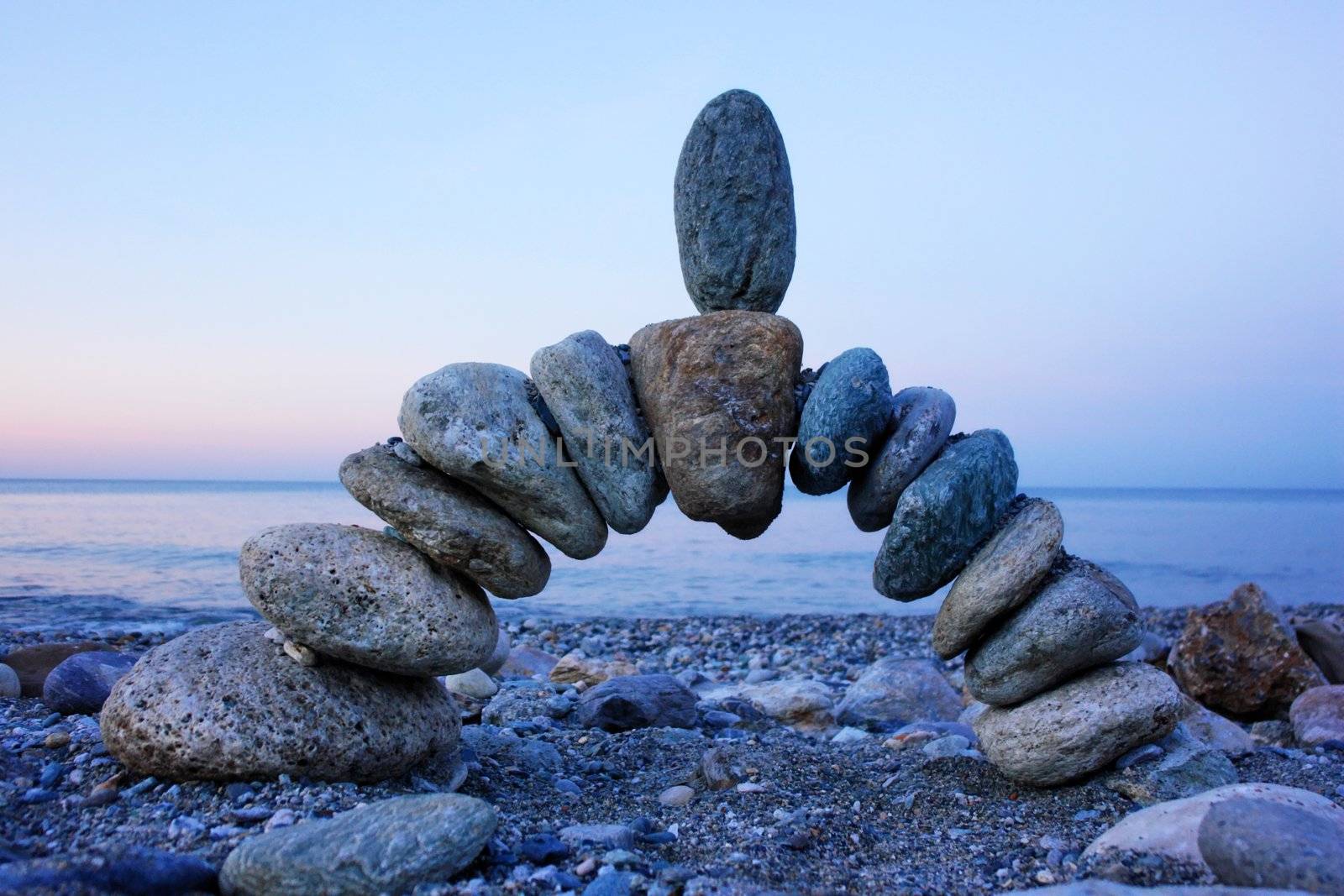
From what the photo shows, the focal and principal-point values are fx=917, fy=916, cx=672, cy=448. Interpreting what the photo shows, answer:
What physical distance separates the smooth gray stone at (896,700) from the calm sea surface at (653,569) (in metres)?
8.85

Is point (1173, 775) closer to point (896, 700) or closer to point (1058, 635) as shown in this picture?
point (1058, 635)

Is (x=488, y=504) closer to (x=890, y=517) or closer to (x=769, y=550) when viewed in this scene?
(x=890, y=517)

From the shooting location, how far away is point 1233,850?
9.75ft

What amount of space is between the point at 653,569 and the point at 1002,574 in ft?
57.9

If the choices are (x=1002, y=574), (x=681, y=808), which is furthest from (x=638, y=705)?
(x=1002, y=574)

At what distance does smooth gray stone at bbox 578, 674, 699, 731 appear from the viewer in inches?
242

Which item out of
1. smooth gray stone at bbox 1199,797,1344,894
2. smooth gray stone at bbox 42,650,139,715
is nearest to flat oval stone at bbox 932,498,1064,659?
smooth gray stone at bbox 1199,797,1344,894

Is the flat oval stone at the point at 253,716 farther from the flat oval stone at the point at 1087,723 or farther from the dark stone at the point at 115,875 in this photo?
the flat oval stone at the point at 1087,723

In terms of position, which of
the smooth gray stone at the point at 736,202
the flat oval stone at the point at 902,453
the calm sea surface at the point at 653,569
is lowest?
the calm sea surface at the point at 653,569

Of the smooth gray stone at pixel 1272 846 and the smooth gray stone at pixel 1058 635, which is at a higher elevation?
the smooth gray stone at pixel 1058 635

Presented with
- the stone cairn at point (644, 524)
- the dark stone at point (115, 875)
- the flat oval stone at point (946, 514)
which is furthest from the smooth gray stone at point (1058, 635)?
the dark stone at point (115, 875)

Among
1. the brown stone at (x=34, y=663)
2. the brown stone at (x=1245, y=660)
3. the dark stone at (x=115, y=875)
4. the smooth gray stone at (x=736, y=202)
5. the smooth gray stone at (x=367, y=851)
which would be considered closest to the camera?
the dark stone at (x=115, y=875)

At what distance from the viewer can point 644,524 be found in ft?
15.9

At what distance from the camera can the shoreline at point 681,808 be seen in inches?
136
